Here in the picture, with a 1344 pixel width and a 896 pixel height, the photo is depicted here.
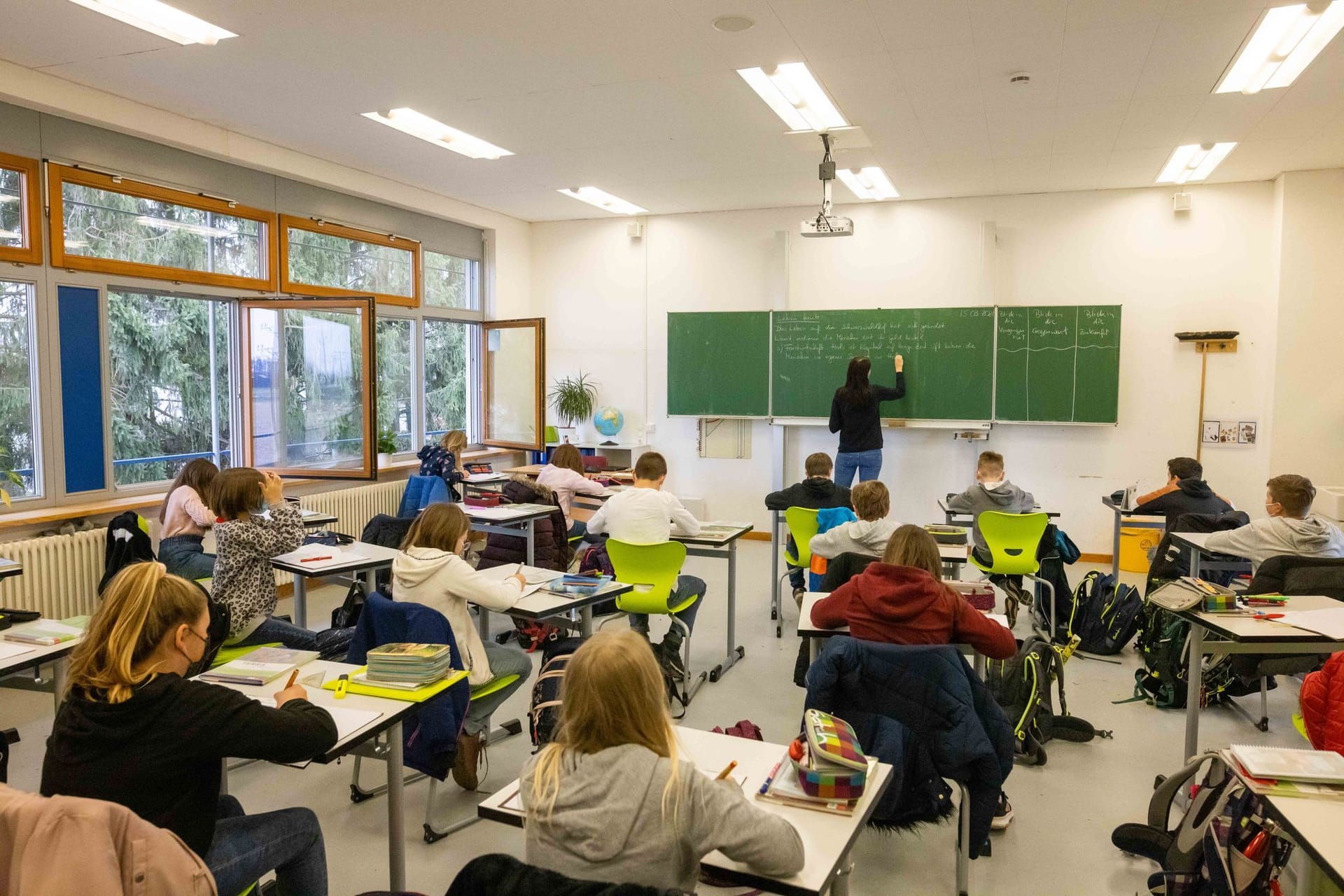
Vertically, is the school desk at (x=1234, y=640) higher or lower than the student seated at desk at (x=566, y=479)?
lower

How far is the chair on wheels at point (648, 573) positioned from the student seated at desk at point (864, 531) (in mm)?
669

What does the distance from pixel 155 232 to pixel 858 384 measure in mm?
5160

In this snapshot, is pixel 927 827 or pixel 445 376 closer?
pixel 927 827

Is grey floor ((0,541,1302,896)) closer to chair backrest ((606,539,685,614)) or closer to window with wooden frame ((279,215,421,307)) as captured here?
chair backrest ((606,539,685,614))

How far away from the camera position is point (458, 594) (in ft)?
10.5

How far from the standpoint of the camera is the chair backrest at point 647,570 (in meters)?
4.16

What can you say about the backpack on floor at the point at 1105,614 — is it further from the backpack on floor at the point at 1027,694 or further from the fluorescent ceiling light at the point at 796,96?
the fluorescent ceiling light at the point at 796,96

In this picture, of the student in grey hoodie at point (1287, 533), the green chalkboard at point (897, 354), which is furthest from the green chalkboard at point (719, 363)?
the student in grey hoodie at point (1287, 533)

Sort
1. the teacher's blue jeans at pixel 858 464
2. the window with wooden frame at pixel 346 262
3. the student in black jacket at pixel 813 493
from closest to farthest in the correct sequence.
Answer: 1. the student in black jacket at pixel 813 493
2. the window with wooden frame at pixel 346 262
3. the teacher's blue jeans at pixel 858 464

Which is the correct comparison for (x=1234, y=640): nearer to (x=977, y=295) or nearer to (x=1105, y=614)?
(x=1105, y=614)

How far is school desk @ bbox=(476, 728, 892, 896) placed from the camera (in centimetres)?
158

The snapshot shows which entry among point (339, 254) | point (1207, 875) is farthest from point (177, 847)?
point (339, 254)

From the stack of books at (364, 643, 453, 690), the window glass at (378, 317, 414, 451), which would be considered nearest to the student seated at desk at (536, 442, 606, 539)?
the window glass at (378, 317, 414, 451)

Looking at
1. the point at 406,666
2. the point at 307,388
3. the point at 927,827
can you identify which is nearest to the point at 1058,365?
the point at 927,827
